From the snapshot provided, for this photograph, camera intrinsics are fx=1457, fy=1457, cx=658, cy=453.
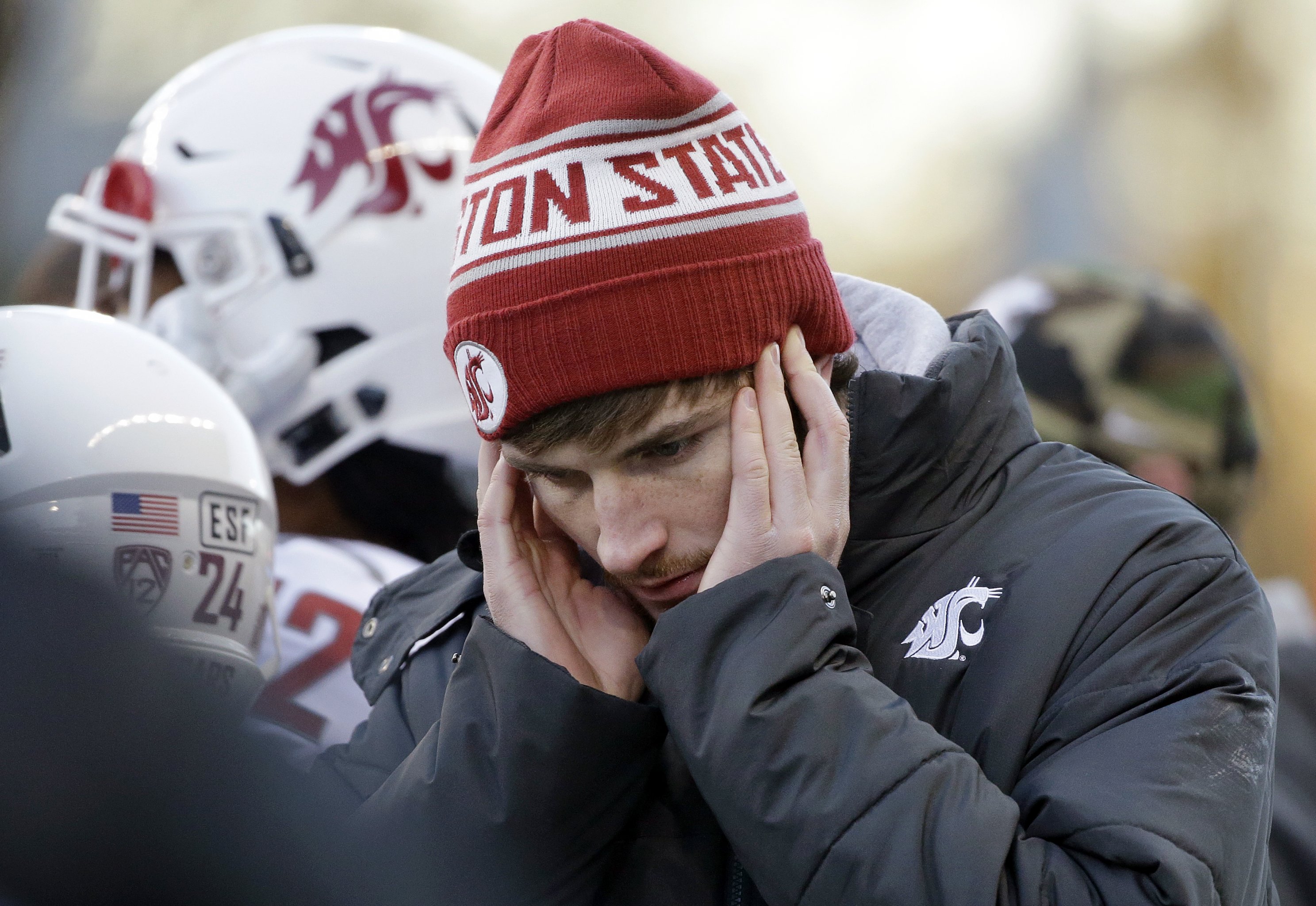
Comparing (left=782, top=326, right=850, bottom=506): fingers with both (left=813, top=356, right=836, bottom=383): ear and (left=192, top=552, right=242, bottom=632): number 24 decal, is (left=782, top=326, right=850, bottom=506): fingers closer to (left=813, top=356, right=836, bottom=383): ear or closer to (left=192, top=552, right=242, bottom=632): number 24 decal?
(left=813, top=356, right=836, bottom=383): ear

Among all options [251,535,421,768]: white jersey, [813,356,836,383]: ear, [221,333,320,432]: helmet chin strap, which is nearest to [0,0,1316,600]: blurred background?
[221,333,320,432]: helmet chin strap

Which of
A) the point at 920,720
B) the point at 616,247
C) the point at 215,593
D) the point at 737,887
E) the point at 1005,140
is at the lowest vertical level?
the point at 1005,140

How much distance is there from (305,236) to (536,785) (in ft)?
6.22

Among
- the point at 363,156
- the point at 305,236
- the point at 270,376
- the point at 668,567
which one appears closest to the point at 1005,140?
the point at 363,156

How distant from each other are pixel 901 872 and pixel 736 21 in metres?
8.41

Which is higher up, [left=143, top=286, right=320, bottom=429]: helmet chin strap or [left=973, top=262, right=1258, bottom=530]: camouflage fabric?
[left=143, top=286, right=320, bottom=429]: helmet chin strap

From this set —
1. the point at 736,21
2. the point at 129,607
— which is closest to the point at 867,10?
the point at 736,21

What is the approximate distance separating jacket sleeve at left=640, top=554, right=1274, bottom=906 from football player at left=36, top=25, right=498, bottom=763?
1.69 m

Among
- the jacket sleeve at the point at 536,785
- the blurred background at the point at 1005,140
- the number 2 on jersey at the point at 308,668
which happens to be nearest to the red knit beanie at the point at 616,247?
the jacket sleeve at the point at 536,785

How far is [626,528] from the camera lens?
1723 mm

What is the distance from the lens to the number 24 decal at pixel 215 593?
204 cm

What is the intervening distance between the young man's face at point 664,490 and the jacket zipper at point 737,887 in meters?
0.33

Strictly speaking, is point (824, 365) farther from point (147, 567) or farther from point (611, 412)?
point (147, 567)

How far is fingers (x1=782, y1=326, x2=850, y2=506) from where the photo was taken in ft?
5.57
